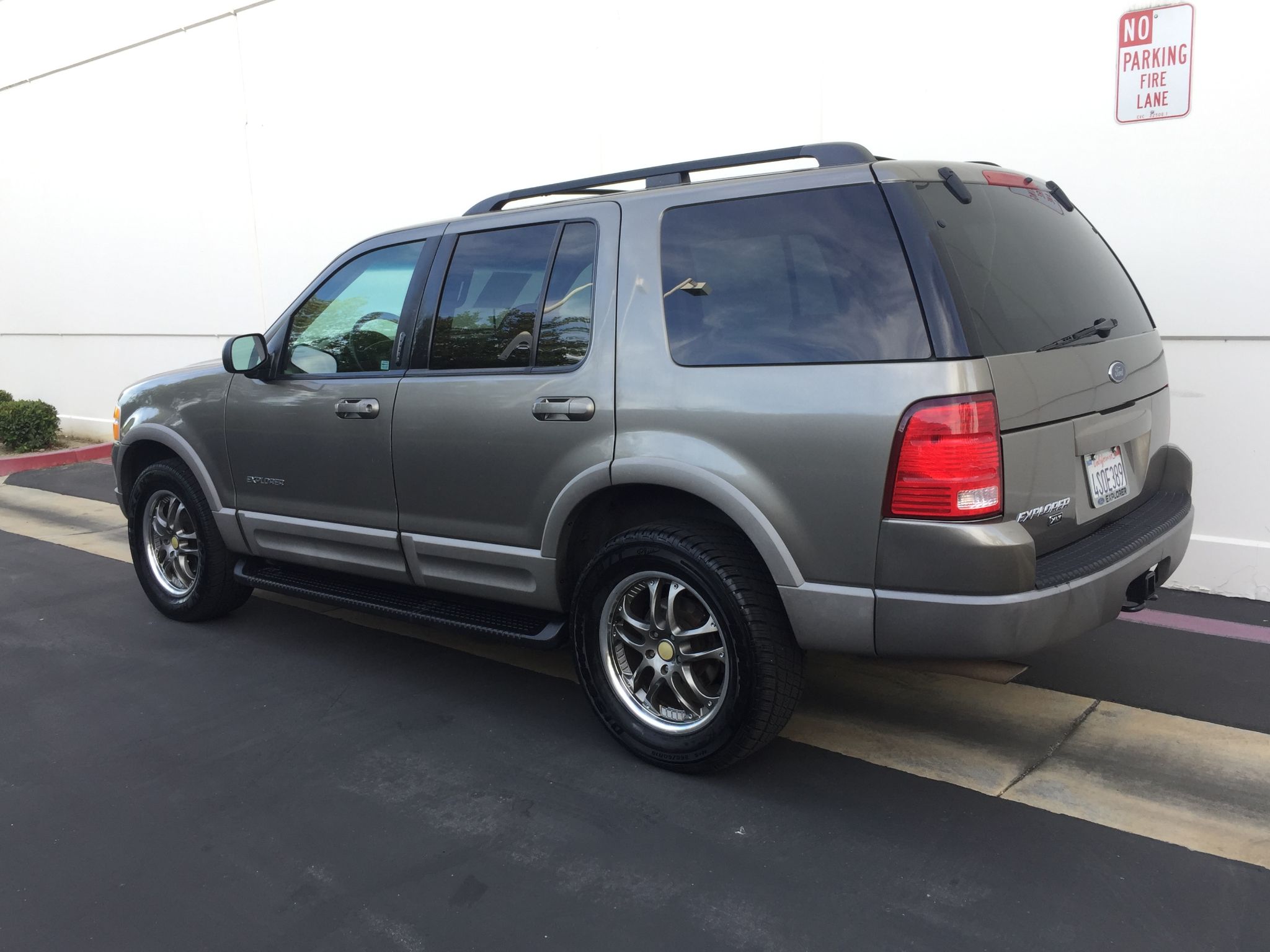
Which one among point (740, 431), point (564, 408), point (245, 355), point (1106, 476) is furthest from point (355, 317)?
point (1106, 476)

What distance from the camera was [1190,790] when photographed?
3.44 m

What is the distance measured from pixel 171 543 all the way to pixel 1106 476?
447 centimetres

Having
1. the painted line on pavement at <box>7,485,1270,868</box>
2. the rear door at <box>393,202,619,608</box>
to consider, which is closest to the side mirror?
the rear door at <box>393,202,619,608</box>

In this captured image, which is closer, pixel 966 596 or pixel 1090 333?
pixel 966 596

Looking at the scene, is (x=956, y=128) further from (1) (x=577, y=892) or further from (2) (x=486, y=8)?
(1) (x=577, y=892)

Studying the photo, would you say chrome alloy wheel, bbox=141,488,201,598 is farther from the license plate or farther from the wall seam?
the wall seam

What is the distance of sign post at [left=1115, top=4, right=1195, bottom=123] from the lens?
528 cm

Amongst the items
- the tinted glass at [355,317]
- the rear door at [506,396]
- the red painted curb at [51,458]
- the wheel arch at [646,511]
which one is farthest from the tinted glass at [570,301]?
the red painted curb at [51,458]

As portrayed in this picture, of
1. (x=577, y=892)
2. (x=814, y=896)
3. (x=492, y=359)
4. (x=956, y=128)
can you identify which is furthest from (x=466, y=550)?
(x=956, y=128)

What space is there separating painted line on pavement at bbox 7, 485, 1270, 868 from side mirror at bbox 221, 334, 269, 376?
5.87 ft

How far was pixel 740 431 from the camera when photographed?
3.33 m

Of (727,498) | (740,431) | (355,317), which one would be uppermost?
(355,317)

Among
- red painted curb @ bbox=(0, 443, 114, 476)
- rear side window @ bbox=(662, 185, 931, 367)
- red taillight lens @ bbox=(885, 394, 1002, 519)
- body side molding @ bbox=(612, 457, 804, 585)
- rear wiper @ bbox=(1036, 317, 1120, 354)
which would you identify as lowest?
red painted curb @ bbox=(0, 443, 114, 476)

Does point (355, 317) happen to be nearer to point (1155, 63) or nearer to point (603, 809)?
point (603, 809)
